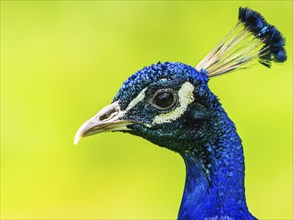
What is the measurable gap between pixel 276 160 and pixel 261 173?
0.33 feet

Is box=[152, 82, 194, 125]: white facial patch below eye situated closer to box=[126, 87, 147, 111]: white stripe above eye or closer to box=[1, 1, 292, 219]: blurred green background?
box=[126, 87, 147, 111]: white stripe above eye

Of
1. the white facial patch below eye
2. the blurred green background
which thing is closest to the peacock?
the white facial patch below eye

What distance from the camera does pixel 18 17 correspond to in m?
5.22

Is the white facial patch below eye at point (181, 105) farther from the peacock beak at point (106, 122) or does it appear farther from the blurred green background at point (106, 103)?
the blurred green background at point (106, 103)

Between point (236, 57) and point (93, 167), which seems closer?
point (236, 57)

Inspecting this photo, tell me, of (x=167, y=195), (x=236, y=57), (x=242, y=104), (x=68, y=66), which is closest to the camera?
(x=236, y=57)

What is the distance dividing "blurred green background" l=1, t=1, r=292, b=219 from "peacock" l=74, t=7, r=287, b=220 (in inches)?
74.1

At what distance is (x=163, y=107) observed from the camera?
224 centimetres

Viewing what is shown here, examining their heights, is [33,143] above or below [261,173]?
above

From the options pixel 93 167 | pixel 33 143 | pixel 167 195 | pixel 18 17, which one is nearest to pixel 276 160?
pixel 167 195

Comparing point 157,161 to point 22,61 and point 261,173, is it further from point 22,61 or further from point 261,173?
point 22,61

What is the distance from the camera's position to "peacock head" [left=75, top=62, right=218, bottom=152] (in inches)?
87.4

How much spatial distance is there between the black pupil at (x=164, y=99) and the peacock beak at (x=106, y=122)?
0.08 meters

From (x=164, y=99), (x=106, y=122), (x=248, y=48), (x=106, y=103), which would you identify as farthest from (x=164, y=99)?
(x=106, y=103)
